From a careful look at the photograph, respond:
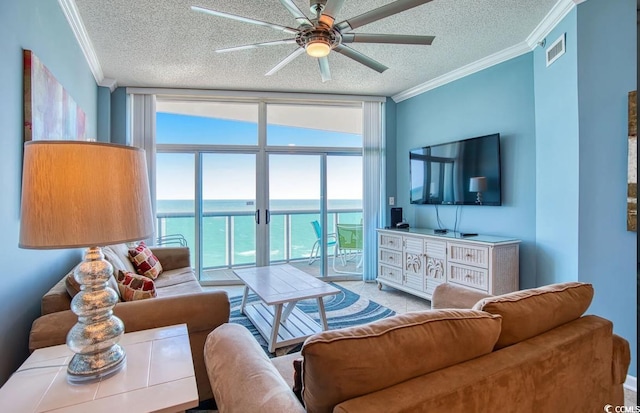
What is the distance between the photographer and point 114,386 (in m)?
1.10

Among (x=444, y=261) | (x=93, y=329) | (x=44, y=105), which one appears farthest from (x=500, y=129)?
(x=44, y=105)

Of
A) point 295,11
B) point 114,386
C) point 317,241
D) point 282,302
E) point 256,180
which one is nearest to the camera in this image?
point 114,386

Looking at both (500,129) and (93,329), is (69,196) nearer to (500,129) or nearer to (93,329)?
(93,329)

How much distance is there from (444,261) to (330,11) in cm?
A: 259

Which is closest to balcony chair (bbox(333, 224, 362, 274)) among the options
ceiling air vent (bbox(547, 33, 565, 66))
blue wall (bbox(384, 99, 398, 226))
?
blue wall (bbox(384, 99, 398, 226))

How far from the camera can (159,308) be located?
1705 mm

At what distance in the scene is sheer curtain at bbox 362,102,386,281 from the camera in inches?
182

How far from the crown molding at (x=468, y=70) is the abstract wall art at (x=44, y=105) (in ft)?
12.4

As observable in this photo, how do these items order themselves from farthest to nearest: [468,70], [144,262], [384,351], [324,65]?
[468,70] → [144,262] → [324,65] → [384,351]

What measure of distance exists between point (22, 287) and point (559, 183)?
3.67 metres

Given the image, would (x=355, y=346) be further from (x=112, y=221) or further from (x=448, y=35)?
(x=448, y=35)

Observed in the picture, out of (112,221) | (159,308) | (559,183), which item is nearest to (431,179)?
(559,183)

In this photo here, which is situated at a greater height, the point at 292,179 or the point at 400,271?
the point at 292,179

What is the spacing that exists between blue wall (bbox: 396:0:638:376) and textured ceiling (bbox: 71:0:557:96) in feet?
1.34
